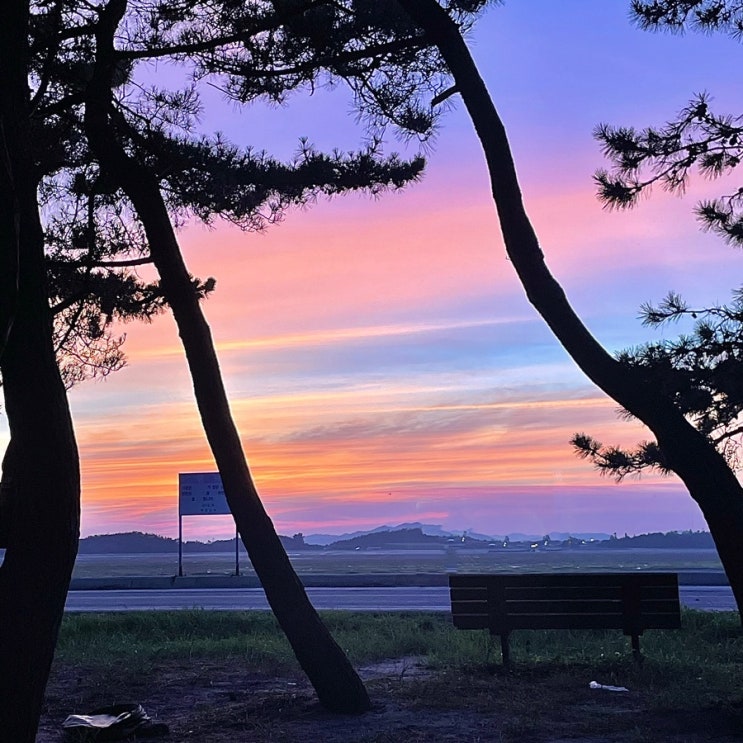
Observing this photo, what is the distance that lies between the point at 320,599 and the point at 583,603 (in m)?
12.0

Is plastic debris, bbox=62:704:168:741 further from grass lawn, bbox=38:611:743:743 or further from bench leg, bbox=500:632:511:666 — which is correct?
bench leg, bbox=500:632:511:666

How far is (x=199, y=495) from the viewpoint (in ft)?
86.0

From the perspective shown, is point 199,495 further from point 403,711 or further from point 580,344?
point 580,344

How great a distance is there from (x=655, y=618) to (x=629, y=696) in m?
1.52

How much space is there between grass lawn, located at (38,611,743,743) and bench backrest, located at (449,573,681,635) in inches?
14.5

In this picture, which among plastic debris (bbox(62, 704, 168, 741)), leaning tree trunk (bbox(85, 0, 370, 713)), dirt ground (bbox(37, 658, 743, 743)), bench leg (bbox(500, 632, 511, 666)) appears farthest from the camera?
bench leg (bbox(500, 632, 511, 666))

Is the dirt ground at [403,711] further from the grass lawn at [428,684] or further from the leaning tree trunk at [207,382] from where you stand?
the leaning tree trunk at [207,382]

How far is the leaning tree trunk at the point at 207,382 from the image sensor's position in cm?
818

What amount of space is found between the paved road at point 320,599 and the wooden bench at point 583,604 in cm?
804

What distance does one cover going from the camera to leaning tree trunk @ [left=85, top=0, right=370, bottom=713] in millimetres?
8180

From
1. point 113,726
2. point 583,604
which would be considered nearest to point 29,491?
point 113,726

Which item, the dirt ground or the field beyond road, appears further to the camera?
the field beyond road

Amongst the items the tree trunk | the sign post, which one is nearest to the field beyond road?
the sign post

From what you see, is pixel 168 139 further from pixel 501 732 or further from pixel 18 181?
pixel 501 732
